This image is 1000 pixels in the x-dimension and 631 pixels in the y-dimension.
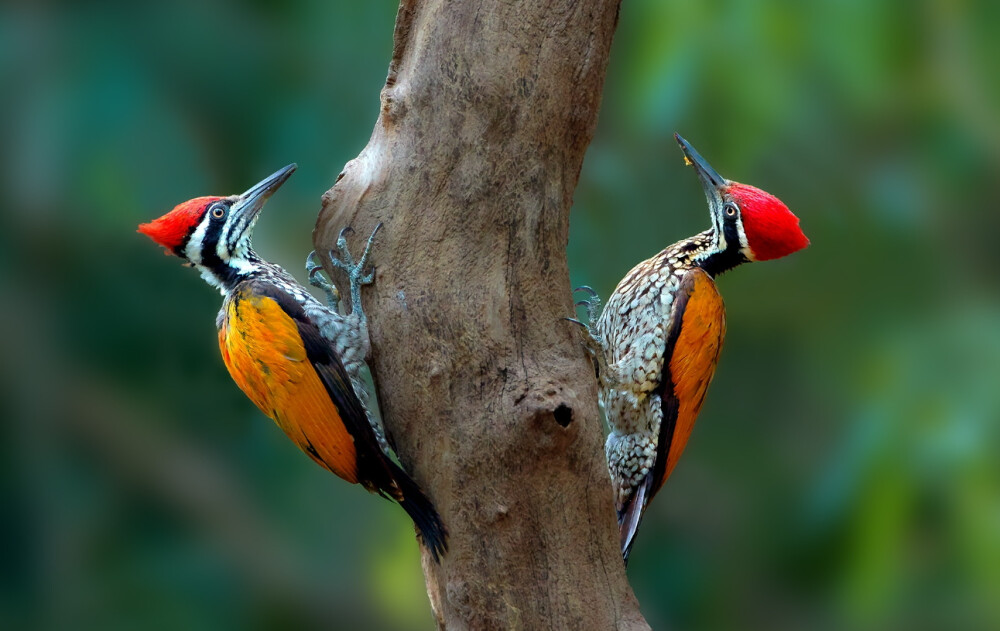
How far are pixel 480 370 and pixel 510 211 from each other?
0.35 m

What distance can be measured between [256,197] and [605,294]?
1956mm

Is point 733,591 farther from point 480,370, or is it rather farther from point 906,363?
point 480,370

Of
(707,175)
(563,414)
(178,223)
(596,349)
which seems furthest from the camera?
(707,175)

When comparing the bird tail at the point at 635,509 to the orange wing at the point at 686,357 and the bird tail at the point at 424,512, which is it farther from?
the bird tail at the point at 424,512

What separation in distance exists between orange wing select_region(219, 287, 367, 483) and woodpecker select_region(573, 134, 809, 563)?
743 millimetres

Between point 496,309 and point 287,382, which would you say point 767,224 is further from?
point 287,382

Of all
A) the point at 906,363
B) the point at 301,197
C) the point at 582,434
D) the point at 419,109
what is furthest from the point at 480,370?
the point at 906,363

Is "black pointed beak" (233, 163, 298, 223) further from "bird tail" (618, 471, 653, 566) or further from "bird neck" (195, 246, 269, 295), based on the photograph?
"bird tail" (618, 471, 653, 566)

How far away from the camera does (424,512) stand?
221 centimetres

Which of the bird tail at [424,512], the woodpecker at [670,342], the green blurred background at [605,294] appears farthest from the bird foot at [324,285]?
the green blurred background at [605,294]

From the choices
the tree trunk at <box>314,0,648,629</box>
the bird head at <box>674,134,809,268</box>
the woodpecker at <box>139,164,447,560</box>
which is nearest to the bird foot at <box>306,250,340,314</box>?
the woodpecker at <box>139,164,447,560</box>

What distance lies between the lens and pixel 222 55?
4594 mm

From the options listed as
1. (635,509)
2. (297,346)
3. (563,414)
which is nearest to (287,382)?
(297,346)

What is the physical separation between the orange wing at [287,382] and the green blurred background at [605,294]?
1.68 meters
